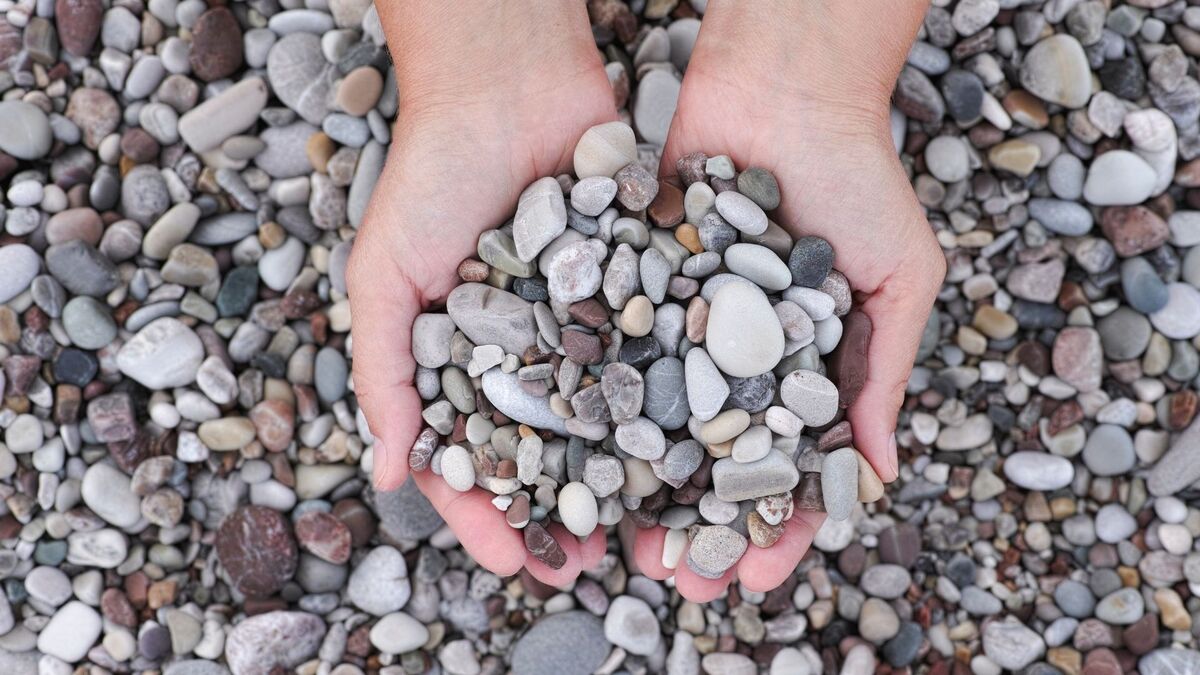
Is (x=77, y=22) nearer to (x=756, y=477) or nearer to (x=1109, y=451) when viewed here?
(x=756, y=477)

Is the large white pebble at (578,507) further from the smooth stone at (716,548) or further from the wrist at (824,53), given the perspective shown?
the wrist at (824,53)

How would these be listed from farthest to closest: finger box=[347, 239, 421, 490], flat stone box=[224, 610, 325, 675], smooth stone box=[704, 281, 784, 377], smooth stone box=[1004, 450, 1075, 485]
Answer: smooth stone box=[1004, 450, 1075, 485]
flat stone box=[224, 610, 325, 675]
finger box=[347, 239, 421, 490]
smooth stone box=[704, 281, 784, 377]

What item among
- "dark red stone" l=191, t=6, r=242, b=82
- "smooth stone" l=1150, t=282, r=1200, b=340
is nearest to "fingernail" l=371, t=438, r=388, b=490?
"dark red stone" l=191, t=6, r=242, b=82

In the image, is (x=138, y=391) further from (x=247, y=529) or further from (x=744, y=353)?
(x=744, y=353)

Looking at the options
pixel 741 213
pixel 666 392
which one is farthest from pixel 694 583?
pixel 741 213

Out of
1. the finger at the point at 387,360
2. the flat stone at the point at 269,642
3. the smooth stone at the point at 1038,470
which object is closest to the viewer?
the finger at the point at 387,360

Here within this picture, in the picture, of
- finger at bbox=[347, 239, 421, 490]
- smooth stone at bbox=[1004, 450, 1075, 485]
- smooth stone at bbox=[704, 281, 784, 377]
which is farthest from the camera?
smooth stone at bbox=[1004, 450, 1075, 485]

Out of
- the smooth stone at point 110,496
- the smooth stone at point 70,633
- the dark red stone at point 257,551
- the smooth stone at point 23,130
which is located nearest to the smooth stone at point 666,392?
the dark red stone at point 257,551

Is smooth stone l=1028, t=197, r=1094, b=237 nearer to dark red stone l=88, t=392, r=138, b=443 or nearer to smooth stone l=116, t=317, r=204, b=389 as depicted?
smooth stone l=116, t=317, r=204, b=389
